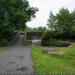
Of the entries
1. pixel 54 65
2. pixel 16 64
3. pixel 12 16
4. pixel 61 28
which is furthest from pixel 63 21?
pixel 54 65

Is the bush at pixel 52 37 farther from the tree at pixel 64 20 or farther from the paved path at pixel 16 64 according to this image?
the paved path at pixel 16 64

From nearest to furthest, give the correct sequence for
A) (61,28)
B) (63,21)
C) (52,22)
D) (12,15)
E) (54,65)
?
(54,65) → (12,15) → (63,21) → (61,28) → (52,22)

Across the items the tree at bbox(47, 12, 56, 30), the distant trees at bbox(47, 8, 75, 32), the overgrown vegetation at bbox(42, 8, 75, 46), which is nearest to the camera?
the overgrown vegetation at bbox(42, 8, 75, 46)

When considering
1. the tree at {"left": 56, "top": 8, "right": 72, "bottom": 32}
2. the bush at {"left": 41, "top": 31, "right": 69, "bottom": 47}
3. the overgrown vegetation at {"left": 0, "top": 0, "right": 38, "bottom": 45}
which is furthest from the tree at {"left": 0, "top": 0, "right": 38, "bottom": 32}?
the tree at {"left": 56, "top": 8, "right": 72, "bottom": 32}

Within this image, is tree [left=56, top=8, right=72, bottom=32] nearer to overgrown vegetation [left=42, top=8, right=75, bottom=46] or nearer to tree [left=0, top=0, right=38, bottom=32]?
overgrown vegetation [left=42, top=8, right=75, bottom=46]

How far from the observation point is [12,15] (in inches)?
1859

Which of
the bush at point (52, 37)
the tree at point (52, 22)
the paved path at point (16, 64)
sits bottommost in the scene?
the paved path at point (16, 64)

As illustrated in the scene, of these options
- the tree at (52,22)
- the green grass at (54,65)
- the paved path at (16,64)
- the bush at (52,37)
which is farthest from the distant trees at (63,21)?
the green grass at (54,65)

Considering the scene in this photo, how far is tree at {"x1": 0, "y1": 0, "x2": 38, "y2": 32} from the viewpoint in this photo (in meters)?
43.9

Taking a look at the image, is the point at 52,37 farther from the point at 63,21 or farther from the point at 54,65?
the point at 54,65

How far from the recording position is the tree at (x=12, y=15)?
43900 mm

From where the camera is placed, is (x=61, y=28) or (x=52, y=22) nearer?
(x=61, y=28)

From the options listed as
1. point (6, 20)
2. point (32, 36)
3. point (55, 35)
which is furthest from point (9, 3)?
point (32, 36)

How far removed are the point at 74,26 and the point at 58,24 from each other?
15.1ft
